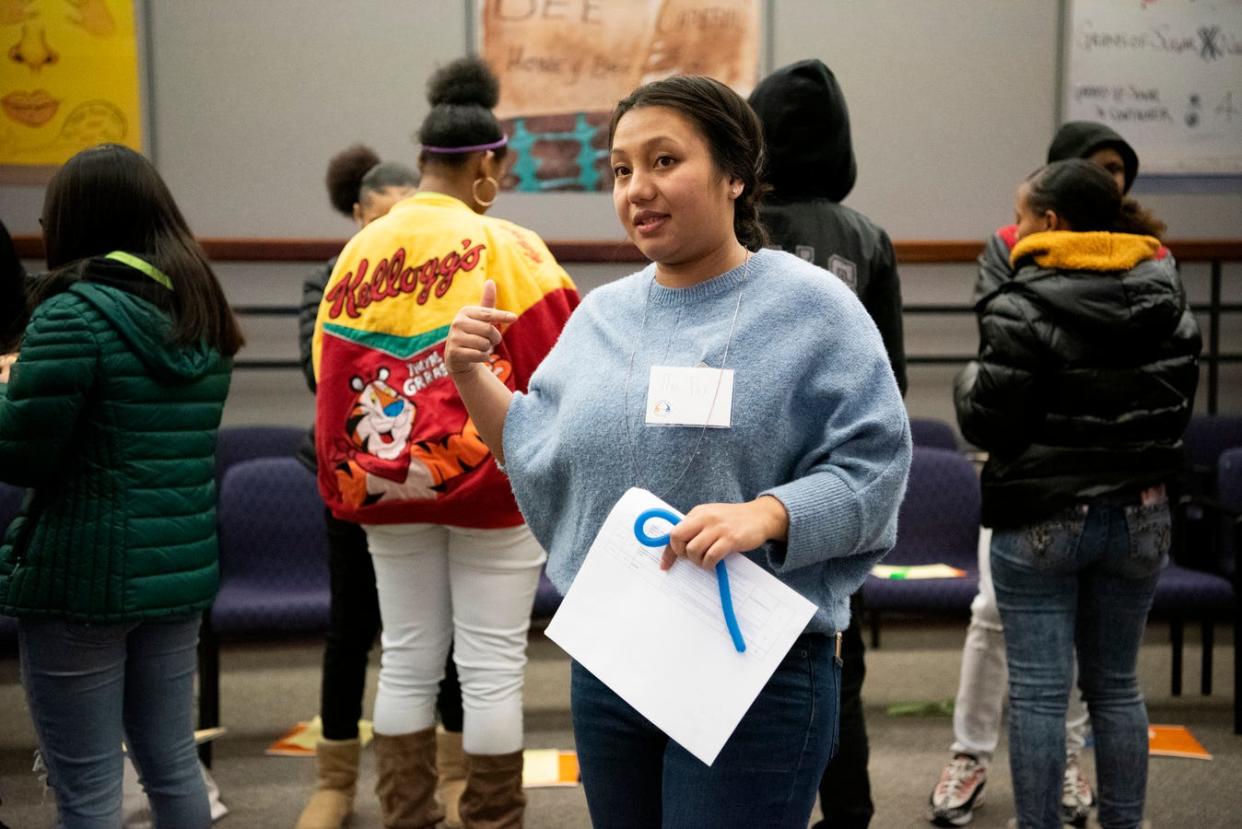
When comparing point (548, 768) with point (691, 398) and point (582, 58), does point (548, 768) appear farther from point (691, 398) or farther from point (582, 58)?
point (582, 58)

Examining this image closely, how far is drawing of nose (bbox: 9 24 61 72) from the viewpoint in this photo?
4.66m

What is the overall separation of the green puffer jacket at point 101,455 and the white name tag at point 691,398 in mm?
996

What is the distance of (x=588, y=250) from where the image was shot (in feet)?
16.1

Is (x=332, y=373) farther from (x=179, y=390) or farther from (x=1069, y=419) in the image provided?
(x=1069, y=419)

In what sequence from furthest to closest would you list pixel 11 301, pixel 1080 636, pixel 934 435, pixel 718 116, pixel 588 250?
pixel 588 250
pixel 934 435
pixel 1080 636
pixel 11 301
pixel 718 116

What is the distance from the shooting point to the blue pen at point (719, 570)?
1.31 meters

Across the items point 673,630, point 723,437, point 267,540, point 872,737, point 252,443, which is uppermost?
point 723,437

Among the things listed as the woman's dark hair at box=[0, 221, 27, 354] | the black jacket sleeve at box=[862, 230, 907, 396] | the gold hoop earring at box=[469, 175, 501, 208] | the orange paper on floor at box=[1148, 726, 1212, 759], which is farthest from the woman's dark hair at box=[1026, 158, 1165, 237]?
the woman's dark hair at box=[0, 221, 27, 354]

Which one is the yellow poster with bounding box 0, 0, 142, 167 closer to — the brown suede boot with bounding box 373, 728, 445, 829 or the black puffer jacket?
the brown suede boot with bounding box 373, 728, 445, 829

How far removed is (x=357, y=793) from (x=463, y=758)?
0.36m

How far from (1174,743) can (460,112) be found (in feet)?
9.09

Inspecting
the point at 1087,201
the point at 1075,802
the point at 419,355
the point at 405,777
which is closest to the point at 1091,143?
the point at 1087,201

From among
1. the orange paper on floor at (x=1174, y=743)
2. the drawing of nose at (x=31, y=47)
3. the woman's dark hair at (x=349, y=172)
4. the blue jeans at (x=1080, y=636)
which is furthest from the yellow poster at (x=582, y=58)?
the blue jeans at (x=1080, y=636)

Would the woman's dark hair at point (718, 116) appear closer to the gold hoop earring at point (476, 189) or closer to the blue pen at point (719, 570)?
the blue pen at point (719, 570)
